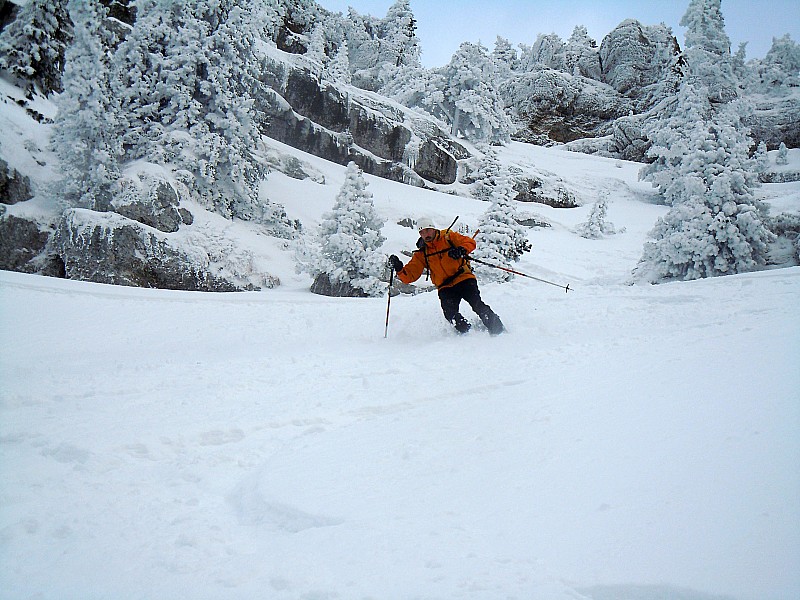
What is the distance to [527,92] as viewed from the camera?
50.6 metres

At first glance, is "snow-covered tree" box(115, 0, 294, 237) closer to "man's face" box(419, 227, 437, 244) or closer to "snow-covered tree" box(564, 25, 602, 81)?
"man's face" box(419, 227, 437, 244)

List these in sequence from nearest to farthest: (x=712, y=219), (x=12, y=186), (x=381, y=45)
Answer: (x=712, y=219), (x=12, y=186), (x=381, y=45)

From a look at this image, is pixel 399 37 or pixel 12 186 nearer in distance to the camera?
pixel 12 186

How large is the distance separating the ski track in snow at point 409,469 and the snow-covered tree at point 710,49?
120 feet

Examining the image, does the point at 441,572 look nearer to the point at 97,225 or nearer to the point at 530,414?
the point at 530,414

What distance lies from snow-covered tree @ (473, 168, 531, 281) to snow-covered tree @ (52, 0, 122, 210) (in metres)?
11.0

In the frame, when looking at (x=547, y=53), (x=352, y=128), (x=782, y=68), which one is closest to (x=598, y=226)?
(x=352, y=128)

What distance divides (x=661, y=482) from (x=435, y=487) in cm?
112

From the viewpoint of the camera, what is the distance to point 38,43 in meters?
18.2

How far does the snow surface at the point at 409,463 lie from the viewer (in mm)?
1862

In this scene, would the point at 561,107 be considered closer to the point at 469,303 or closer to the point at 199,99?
the point at 199,99

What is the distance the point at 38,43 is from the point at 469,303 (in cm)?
2137

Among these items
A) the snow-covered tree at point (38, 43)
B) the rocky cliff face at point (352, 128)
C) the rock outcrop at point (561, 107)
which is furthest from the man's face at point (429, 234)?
the rock outcrop at point (561, 107)

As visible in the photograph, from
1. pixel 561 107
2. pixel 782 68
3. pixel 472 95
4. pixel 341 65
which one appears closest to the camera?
pixel 341 65
